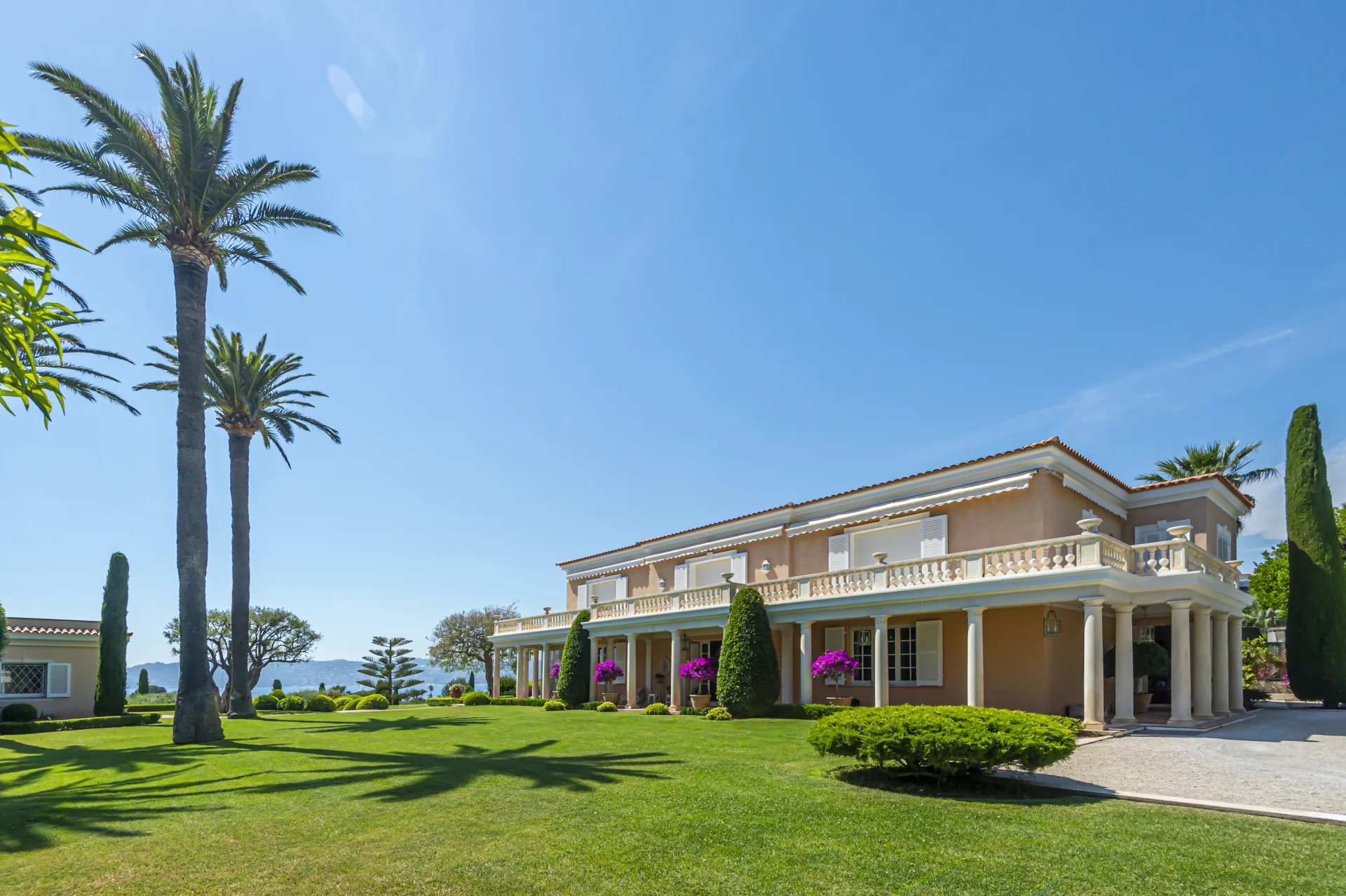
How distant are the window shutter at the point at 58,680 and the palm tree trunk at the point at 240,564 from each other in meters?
9.02

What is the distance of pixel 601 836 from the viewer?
25.1 ft

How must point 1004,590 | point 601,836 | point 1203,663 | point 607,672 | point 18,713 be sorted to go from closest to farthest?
1. point 601,836
2. point 1004,590
3. point 1203,663
4. point 18,713
5. point 607,672

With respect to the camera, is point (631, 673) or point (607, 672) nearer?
point (631, 673)

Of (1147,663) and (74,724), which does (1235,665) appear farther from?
(74,724)

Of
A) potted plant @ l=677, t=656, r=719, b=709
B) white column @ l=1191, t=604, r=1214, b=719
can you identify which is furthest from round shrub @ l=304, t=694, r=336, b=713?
white column @ l=1191, t=604, r=1214, b=719

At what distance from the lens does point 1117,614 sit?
17547mm

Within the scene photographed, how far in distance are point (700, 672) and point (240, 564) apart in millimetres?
17205

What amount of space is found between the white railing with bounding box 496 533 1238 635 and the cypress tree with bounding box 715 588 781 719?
3.44 feet

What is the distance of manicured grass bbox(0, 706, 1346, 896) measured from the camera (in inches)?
250

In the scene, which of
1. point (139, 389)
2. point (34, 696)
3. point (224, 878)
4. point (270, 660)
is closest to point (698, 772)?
point (224, 878)

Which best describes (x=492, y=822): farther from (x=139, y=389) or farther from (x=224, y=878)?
(x=139, y=389)

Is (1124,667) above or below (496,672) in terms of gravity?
above

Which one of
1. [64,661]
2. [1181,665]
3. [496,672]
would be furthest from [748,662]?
[64,661]

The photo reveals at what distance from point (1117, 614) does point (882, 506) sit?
758 centimetres
